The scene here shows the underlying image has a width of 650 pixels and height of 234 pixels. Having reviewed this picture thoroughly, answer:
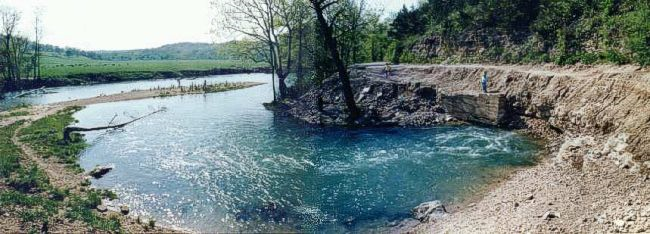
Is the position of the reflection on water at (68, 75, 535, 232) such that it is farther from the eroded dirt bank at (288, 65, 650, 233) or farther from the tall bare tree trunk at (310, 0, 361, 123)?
the tall bare tree trunk at (310, 0, 361, 123)

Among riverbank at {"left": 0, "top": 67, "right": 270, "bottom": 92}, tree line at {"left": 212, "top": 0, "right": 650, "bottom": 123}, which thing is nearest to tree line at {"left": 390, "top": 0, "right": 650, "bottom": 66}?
tree line at {"left": 212, "top": 0, "right": 650, "bottom": 123}

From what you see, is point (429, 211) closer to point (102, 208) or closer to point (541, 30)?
point (102, 208)

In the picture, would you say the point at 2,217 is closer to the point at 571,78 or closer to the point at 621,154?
the point at 621,154

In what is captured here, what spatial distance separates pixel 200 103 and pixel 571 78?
45781 mm

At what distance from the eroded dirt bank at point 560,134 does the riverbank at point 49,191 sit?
12.9m

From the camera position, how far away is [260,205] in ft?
61.3

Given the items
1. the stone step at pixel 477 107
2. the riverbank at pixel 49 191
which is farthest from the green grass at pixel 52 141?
the stone step at pixel 477 107

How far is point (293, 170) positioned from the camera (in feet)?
78.7

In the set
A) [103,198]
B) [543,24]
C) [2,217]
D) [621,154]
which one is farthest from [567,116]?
[2,217]

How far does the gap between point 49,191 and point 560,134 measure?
1160 inches

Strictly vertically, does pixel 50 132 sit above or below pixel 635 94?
below

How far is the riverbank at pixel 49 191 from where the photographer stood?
15.0m

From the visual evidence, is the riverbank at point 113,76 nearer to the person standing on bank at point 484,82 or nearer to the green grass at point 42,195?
the green grass at point 42,195

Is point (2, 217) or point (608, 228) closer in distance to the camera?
point (608, 228)
